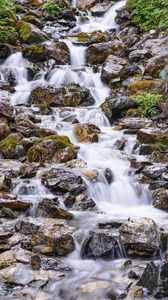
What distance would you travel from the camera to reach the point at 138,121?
1188cm

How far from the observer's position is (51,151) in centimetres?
984

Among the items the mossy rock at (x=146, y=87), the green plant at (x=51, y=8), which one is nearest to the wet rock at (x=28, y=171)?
the mossy rock at (x=146, y=87)

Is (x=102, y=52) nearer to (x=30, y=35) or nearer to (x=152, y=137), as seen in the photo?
(x=30, y=35)

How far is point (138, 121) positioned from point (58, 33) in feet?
30.9

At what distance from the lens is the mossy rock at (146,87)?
43.3ft

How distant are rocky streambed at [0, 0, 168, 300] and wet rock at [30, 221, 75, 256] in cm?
1

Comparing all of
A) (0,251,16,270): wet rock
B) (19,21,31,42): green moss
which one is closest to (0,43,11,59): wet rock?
(19,21,31,42): green moss

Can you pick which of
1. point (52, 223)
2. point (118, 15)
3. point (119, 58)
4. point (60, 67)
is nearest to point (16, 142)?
point (52, 223)

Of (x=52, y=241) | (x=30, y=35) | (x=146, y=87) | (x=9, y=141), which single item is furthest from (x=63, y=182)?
(x=30, y=35)

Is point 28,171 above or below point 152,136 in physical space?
below

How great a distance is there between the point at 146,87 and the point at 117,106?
1.57 m

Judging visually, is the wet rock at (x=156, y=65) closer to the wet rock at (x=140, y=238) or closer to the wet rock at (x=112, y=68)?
the wet rock at (x=112, y=68)

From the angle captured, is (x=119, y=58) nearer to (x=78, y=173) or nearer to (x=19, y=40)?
(x=19, y=40)

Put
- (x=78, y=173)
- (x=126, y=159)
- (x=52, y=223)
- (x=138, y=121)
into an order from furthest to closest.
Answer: (x=138, y=121) → (x=126, y=159) → (x=78, y=173) → (x=52, y=223)
